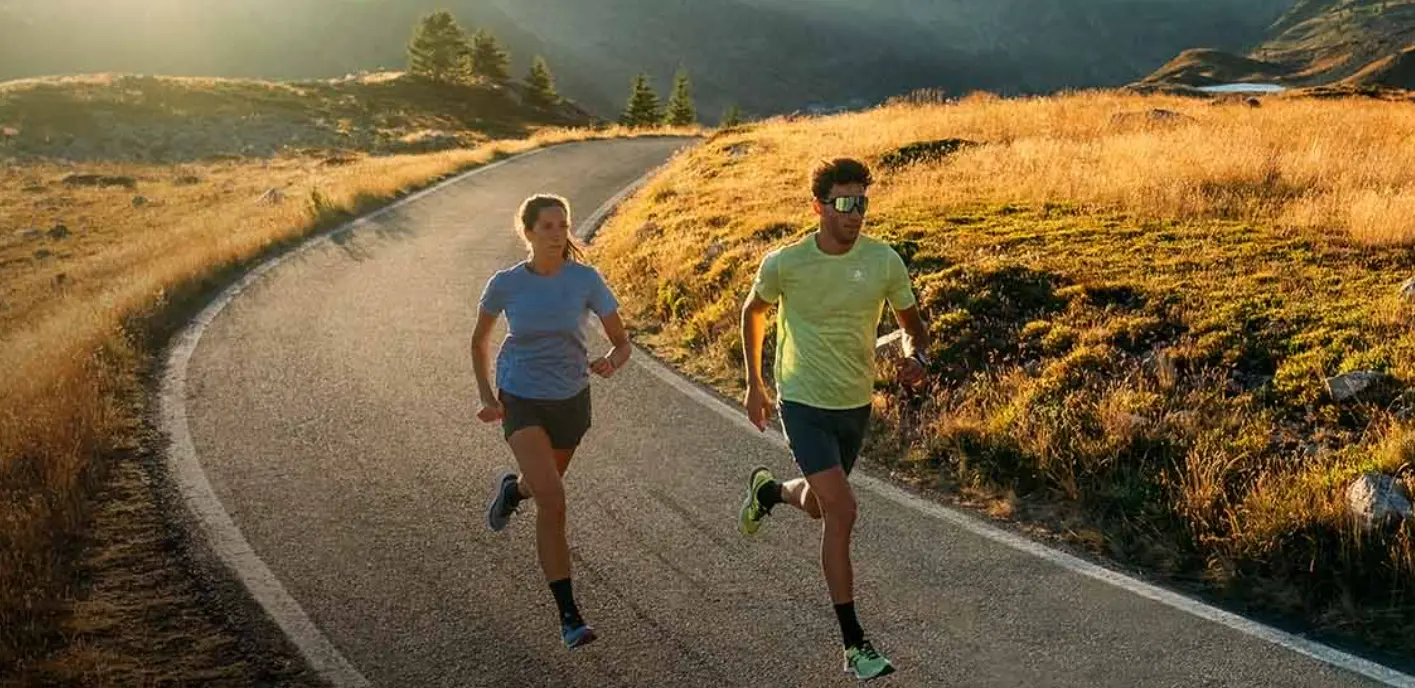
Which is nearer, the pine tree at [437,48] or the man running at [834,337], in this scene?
the man running at [834,337]

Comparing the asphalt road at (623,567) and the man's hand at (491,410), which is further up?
the man's hand at (491,410)

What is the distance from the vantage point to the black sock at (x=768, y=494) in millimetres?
5621

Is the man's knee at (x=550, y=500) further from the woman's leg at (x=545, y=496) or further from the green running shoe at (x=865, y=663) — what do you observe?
the green running shoe at (x=865, y=663)

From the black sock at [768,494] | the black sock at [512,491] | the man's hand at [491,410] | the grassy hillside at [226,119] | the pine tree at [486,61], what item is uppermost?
the pine tree at [486,61]

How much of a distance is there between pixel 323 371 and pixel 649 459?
421 centimetres

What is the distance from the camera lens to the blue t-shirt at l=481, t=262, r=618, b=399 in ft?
17.0

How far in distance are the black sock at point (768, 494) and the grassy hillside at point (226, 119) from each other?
4311 centimetres

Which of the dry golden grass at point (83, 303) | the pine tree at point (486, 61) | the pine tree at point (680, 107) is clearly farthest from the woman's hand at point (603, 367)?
the pine tree at point (486, 61)

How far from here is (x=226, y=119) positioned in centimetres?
5222

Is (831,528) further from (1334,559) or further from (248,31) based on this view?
(248,31)

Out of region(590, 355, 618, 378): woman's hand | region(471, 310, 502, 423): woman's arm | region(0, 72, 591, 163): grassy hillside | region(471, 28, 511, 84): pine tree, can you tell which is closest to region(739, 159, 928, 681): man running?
region(590, 355, 618, 378): woman's hand

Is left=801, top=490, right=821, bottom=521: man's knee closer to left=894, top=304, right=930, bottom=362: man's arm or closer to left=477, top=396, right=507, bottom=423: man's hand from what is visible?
left=894, top=304, right=930, bottom=362: man's arm

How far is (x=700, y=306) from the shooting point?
461 inches

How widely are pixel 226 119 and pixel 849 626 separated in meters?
56.0
